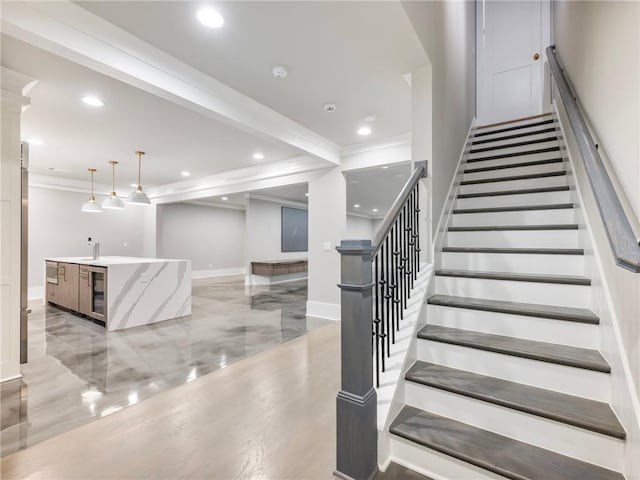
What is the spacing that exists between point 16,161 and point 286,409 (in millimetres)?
3029

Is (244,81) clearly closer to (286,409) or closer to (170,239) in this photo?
(286,409)

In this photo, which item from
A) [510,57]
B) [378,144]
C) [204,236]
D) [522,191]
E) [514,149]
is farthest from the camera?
[204,236]

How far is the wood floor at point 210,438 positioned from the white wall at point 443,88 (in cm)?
177

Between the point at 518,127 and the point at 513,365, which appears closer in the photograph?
the point at 513,365

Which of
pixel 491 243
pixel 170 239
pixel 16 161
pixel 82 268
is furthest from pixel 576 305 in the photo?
pixel 170 239

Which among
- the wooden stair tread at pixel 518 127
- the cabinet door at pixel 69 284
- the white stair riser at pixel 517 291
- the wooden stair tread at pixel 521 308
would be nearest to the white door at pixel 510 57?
the wooden stair tread at pixel 518 127

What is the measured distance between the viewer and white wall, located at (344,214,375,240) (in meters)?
12.4

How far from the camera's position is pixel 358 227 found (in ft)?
43.2

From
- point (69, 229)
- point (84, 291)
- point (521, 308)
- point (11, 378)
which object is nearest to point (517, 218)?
point (521, 308)

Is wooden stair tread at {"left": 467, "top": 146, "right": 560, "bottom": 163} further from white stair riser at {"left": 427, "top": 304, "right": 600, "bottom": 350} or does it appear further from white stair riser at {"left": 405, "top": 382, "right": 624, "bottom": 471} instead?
white stair riser at {"left": 405, "top": 382, "right": 624, "bottom": 471}

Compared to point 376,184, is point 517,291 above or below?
below

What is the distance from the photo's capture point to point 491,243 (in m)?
2.55

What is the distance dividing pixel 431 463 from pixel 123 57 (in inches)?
133

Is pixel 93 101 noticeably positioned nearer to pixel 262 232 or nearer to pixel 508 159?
pixel 508 159
